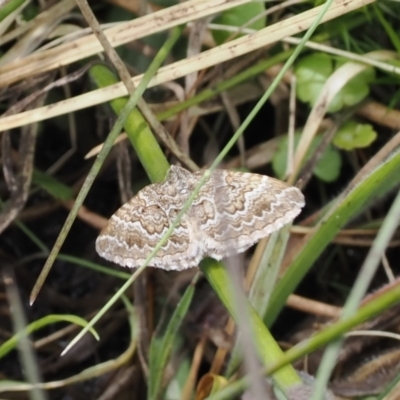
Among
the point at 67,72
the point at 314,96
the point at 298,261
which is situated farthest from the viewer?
the point at 67,72

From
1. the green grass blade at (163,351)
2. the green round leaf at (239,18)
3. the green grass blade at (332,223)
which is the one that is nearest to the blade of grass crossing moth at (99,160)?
the green round leaf at (239,18)

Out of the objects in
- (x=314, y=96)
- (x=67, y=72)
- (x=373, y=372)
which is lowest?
(x=373, y=372)

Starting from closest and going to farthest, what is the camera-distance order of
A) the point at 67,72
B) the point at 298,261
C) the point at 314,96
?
the point at 298,261
the point at 314,96
the point at 67,72

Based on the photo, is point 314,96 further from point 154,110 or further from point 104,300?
point 104,300

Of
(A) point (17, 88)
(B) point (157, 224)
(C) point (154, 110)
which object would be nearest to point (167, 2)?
(C) point (154, 110)

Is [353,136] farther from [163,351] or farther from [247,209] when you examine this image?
[163,351]

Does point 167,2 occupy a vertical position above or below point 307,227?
above

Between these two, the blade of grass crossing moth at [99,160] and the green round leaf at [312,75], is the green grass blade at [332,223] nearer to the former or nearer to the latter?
the green round leaf at [312,75]

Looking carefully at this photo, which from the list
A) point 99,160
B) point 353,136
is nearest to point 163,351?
point 99,160
